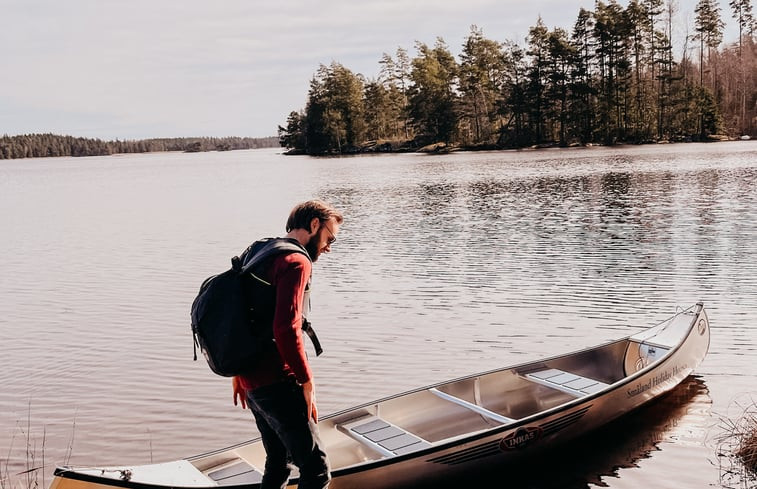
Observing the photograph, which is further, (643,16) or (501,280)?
(643,16)

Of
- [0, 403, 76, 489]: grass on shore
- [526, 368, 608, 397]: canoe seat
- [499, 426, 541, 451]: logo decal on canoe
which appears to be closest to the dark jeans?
[499, 426, 541, 451]: logo decal on canoe

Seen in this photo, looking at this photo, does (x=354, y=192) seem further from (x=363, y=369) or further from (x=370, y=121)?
(x=370, y=121)

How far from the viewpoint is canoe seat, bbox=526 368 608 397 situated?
7.77 metres

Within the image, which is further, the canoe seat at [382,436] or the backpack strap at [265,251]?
the canoe seat at [382,436]

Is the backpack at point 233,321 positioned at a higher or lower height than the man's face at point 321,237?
lower

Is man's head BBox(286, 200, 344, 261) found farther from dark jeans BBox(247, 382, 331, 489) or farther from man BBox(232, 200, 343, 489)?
dark jeans BBox(247, 382, 331, 489)

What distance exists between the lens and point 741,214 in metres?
22.8

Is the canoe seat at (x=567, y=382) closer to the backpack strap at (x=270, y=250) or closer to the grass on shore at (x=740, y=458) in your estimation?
the grass on shore at (x=740, y=458)

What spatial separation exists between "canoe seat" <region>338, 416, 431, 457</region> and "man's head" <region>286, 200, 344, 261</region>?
252 cm

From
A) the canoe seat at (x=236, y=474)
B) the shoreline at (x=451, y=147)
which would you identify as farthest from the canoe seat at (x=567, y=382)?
the shoreline at (x=451, y=147)

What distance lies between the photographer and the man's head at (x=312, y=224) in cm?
422

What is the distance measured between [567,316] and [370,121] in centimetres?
10202

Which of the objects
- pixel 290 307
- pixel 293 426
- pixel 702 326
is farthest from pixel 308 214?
pixel 702 326

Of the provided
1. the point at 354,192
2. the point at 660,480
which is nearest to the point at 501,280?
the point at 660,480
